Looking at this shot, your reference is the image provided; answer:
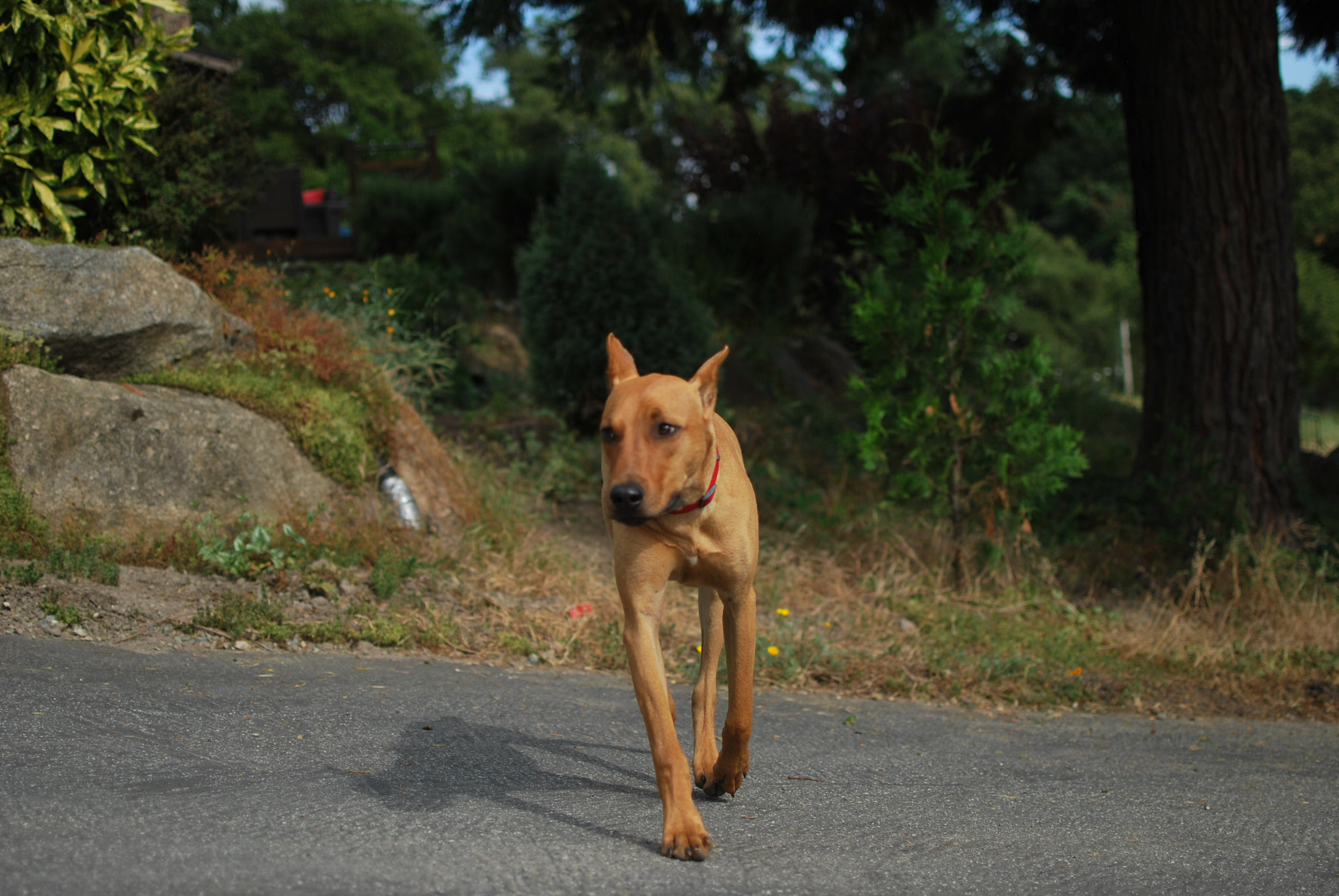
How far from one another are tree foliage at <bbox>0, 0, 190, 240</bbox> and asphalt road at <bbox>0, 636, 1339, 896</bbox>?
10.8ft

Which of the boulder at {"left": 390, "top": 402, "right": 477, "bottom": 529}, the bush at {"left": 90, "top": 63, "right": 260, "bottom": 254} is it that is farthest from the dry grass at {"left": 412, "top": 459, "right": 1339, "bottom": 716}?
the bush at {"left": 90, "top": 63, "right": 260, "bottom": 254}

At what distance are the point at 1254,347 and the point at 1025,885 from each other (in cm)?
642

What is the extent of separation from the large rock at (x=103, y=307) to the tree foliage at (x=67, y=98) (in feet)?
1.61

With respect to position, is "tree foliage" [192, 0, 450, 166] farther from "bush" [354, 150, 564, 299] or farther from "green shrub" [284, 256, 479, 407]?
"green shrub" [284, 256, 479, 407]

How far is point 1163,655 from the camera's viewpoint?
263 inches

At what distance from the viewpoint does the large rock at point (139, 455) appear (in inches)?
222

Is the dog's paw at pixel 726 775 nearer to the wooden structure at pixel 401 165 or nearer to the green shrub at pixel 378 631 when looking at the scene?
the green shrub at pixel 378 631

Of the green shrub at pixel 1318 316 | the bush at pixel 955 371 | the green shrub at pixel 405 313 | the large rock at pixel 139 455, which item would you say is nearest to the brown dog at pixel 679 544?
the large rock at pixel 139 455

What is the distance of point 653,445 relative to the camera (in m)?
3.06

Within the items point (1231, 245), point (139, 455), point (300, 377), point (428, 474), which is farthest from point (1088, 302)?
point (139, 455)

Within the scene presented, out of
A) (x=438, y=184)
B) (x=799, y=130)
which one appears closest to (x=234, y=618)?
(x=438, y=184)

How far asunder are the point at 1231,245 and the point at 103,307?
8072mm

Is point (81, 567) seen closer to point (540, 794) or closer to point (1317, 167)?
point (540, 794)

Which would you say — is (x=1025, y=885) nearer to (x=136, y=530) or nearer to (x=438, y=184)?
(x=136, y=530)
